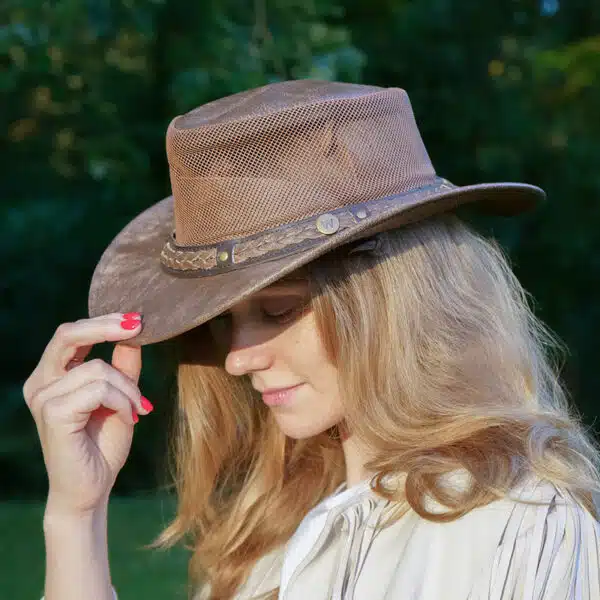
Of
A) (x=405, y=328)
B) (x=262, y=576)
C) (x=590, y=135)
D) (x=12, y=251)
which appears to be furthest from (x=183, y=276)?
(x=590, y=135)

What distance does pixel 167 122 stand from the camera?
622 centimetres

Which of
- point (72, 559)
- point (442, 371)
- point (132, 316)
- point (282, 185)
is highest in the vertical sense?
point (282, 185)

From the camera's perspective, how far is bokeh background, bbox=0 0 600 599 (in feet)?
17.2

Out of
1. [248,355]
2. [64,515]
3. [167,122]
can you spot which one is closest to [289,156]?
[248,355]

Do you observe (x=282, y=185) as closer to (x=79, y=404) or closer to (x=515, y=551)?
(x=79, y=404)

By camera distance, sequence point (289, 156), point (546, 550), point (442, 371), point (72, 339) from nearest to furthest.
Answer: point (546, 550)
point (289, 156)
point (442, 371)
point (72, 339)

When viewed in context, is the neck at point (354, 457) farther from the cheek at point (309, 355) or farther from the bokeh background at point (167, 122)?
the bokeh background at point (167, 122)

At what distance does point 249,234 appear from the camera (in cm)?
187

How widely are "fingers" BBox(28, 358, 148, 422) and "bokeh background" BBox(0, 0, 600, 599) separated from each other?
277 cm

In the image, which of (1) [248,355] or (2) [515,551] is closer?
(2) [515,551]

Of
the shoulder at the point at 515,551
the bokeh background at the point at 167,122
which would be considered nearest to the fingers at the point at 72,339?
the shoulder at the point at 515,551

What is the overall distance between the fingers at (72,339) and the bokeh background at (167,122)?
273 cm

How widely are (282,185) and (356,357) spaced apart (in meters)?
0.36

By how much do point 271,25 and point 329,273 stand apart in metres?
3.82
